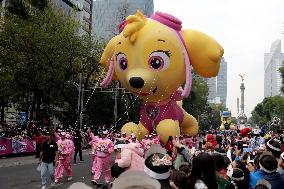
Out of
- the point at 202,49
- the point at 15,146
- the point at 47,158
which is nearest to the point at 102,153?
the point at 47,158

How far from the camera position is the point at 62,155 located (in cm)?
1414

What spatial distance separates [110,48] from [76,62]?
71.1 ft

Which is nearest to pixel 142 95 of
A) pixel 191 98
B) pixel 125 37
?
pixel 125 37

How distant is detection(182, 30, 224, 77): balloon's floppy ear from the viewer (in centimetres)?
1319

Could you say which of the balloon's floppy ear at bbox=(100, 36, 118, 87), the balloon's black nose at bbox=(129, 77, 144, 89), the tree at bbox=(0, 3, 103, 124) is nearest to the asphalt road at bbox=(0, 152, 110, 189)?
A: the balloon's floppy ear at bbox=(100, 36, 118, 87)

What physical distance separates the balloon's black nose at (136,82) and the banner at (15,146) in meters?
12.2

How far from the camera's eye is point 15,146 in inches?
949

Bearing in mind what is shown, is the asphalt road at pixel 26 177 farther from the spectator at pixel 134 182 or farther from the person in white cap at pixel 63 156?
the spectator at pixel 134 182

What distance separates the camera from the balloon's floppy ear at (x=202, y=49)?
43.3 ft

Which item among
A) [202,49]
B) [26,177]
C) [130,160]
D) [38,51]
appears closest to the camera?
[130,160]

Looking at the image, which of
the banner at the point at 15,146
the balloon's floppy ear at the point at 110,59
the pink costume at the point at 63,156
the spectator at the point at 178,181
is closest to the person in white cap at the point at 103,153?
the pink costume at the point at 63,156

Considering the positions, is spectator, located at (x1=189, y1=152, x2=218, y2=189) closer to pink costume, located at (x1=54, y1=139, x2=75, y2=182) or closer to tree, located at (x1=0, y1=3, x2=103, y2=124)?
pink costume, located at (x1=54, y1=139, x2=75, y2=182)

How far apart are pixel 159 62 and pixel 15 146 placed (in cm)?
1395

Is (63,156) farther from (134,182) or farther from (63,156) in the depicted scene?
(134,182)
